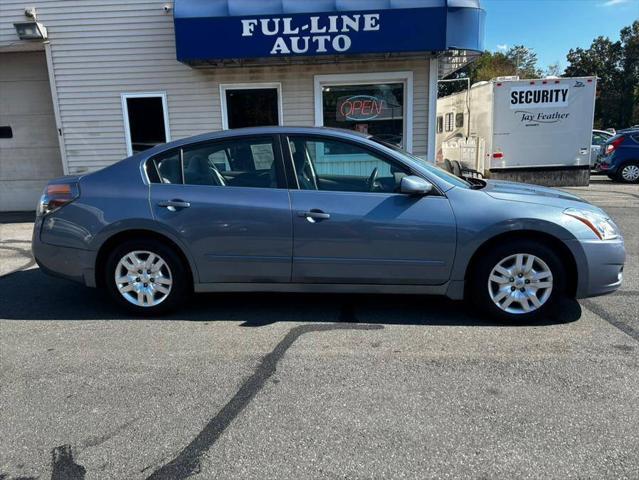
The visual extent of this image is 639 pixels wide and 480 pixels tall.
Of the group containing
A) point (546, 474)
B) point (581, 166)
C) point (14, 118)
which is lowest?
point (546, 474)

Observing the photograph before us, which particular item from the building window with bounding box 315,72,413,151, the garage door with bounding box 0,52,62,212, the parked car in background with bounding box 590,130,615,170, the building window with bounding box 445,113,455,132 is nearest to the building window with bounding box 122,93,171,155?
the garage door with bounding box 0,52,62,212

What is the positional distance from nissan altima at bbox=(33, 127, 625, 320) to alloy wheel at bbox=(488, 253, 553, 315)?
1 centimetres

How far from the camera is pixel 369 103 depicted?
9.42 metres

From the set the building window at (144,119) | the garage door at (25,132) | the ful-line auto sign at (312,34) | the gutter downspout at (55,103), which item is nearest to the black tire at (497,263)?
the ful-line auto sign at (312,34)

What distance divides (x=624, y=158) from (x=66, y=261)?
14.9 m

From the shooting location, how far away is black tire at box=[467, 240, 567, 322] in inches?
158

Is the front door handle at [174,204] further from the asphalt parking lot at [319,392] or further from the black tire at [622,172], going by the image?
the black tire at [622,172]

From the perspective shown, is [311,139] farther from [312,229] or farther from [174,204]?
[174,204]

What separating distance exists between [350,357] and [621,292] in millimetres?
3004

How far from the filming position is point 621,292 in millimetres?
4926

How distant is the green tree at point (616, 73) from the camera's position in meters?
48.0

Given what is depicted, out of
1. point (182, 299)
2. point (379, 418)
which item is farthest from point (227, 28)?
point (379, 418)

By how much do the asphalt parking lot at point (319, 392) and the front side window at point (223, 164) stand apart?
1.18 meters

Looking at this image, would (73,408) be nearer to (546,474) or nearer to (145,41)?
(546,474)
